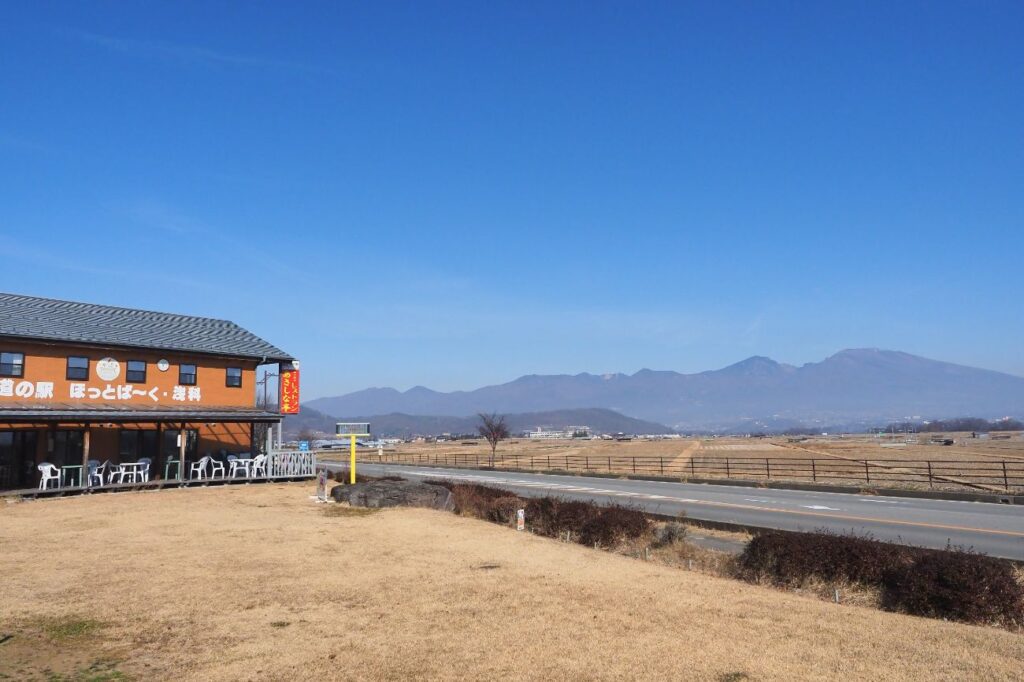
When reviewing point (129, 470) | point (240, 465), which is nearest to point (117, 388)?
point (129, 470)

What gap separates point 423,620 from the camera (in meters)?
8.72

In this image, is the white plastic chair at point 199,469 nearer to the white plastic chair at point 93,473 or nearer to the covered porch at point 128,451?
the covered porch at point 128,451

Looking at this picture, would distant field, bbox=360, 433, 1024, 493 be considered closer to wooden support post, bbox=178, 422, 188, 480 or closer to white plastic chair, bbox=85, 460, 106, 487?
wooden support post, bbox=178, 422, 188, 480

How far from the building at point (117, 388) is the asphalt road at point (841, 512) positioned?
39.9 ft

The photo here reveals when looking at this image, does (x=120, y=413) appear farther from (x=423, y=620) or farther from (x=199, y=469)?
(x=423, y=620)

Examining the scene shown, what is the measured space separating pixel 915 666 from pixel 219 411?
91.0 ft

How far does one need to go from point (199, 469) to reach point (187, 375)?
155 inches

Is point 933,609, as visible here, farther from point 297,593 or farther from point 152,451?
point 152,451

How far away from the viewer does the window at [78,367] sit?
89.8 feet

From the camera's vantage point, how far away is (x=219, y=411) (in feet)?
99.0

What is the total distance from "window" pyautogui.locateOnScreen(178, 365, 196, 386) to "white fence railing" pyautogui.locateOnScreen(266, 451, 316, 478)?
4.20 m

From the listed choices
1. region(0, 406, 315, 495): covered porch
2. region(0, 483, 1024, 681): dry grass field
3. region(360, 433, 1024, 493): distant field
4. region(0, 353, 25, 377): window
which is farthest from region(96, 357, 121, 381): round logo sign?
region(360, 433, 1024, 493): distant field

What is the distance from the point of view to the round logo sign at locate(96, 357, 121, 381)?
28.0 m

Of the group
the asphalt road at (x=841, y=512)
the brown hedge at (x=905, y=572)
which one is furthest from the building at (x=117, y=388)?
the brown hedge at (x=905, y=572)
